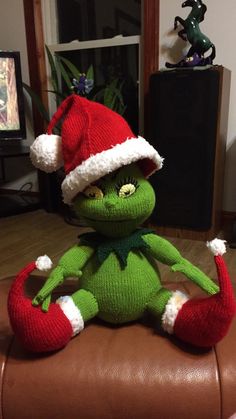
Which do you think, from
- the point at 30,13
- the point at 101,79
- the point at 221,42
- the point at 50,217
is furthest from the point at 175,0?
the point at 50,217

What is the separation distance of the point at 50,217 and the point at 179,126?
42.6 inches

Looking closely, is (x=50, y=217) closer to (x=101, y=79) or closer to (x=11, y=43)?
(x=101, y=79)

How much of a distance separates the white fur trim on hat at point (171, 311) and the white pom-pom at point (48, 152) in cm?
37

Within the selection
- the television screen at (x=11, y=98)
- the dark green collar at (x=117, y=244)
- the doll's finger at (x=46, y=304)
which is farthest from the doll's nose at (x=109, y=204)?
the television screen at (x=11, y=98)

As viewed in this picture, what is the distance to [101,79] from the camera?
2.50 metres

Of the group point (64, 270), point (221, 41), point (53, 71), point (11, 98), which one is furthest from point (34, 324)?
point (11, 98)

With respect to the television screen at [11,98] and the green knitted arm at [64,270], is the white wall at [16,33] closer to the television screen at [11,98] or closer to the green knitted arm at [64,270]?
the television screen at [11,98]

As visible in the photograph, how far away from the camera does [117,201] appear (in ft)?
2.33

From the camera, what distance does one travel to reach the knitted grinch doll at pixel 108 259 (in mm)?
673

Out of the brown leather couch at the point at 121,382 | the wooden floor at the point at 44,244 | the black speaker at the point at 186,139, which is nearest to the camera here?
the brown leather couch at the point at 121,382

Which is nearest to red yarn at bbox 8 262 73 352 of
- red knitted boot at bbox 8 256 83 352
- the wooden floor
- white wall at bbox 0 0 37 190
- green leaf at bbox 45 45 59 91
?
red knitted boot at bbox 8 256 83 352

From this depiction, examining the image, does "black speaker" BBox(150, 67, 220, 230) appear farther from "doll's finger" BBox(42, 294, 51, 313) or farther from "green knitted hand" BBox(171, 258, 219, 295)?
"doll's finger" BBox(42, 294, 51, 313)

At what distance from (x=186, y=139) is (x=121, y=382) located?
1421mm

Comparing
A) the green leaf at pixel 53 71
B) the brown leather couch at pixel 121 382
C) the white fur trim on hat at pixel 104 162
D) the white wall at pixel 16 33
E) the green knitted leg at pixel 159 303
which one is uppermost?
the white wall at pixel 16 33
